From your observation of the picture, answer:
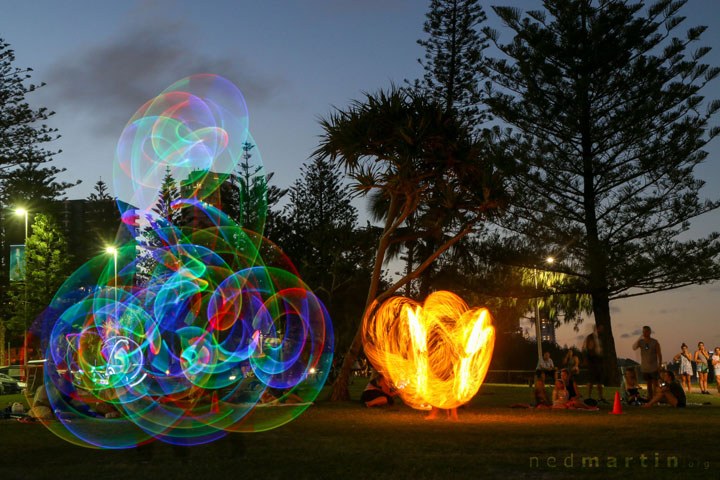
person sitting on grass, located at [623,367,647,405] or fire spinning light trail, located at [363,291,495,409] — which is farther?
person sitting on grass, located at [623,367,647,405]

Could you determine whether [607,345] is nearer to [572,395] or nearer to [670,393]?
[670,393]

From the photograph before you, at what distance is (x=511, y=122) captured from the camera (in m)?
31.5

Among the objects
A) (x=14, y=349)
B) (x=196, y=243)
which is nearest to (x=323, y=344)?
(x=196, y=243)

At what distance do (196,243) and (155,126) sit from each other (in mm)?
18991

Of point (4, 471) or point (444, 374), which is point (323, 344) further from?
point (4, 471)

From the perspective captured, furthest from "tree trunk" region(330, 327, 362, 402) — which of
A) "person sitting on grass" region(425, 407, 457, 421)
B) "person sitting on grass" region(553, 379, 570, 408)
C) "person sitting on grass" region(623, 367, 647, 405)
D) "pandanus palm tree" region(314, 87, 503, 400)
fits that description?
"person sitting on grass" region(623, 367, 647, 405)

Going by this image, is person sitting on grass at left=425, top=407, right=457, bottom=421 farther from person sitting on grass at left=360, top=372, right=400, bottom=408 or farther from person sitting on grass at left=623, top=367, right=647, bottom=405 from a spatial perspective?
person sitting on grass at left=623, top=367, right=647, bottom=405

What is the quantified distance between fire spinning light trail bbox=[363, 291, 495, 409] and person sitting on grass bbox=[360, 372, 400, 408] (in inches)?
93.7

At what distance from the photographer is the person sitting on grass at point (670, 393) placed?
16.5 meters

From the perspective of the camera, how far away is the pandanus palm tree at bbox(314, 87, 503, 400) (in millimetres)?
17934

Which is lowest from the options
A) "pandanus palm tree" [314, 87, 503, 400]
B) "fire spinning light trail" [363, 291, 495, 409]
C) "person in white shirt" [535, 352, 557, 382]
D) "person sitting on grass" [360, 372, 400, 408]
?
"person sitting on grass" [360, 372, 400, 408]

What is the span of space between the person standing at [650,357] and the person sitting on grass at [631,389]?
1.23 feet

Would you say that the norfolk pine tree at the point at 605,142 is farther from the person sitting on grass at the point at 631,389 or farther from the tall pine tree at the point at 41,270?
the tall pine tree at the point at 41,270

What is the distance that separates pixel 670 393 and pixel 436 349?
589 centimetres
